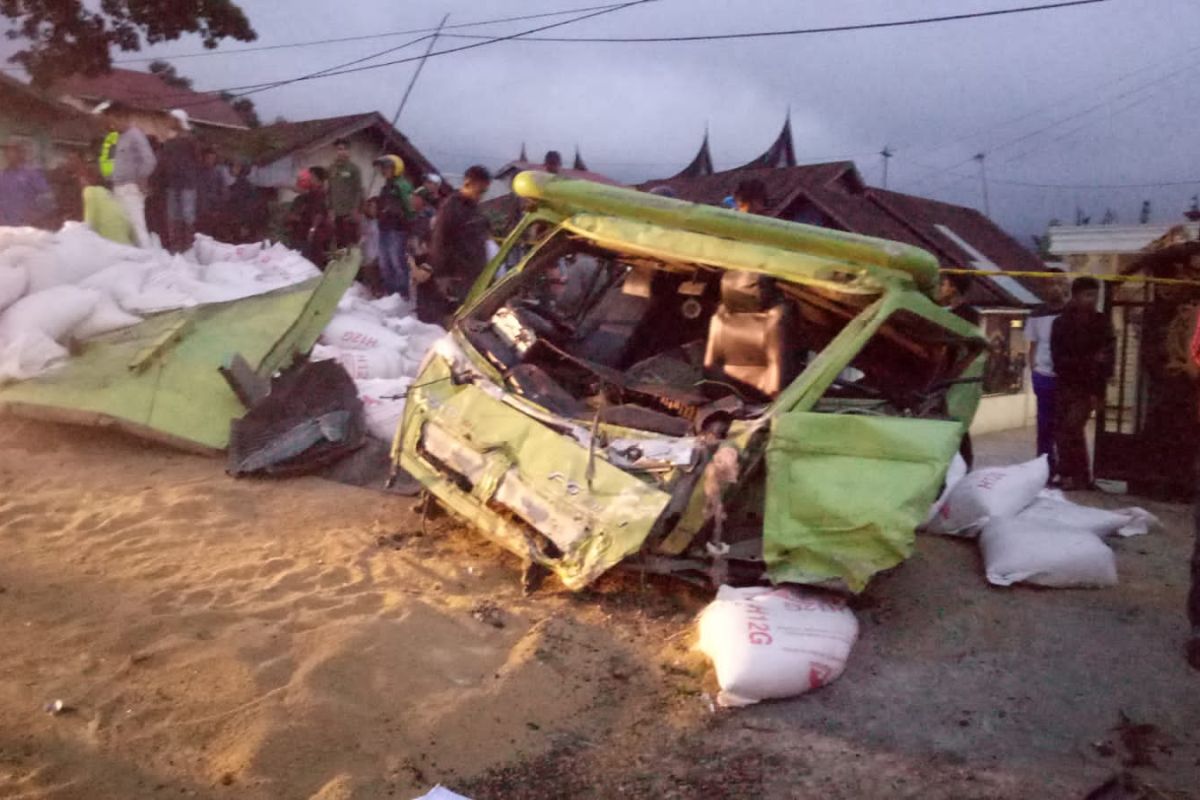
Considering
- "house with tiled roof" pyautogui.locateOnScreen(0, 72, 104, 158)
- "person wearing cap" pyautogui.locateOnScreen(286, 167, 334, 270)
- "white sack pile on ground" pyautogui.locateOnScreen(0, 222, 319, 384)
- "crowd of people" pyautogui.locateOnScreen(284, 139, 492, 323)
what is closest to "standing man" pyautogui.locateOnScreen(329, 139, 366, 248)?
"crowd of people" pyautogui.locateOnScreen(284, 139, 492, 323)

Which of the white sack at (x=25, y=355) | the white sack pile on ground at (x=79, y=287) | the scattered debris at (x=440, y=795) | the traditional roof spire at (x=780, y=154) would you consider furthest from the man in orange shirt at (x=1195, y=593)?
the traditional roof spire at (x=780, y=154)

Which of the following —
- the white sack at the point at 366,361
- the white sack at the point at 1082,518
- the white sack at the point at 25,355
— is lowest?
the white sack at the point at 1082,518

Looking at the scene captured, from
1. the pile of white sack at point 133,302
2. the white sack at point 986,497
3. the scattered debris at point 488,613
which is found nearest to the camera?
the scattered debris at point 488,613

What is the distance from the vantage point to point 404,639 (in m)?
4.23

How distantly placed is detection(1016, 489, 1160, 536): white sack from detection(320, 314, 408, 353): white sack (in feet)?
16.0

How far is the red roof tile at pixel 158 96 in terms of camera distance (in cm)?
2980

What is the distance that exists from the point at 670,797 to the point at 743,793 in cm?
24

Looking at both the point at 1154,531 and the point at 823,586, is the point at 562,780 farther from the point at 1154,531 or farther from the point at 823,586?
the point at 1154,531

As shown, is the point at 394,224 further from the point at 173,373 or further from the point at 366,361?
the point at 173,373

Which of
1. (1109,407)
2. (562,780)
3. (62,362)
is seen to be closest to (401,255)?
(62,362)

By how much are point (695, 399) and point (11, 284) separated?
4969 millimetres

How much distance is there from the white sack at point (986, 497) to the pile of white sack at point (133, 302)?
361 cm

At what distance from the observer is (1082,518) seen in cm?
615

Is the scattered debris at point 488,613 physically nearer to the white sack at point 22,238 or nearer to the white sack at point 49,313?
the white sack at point 49,313
